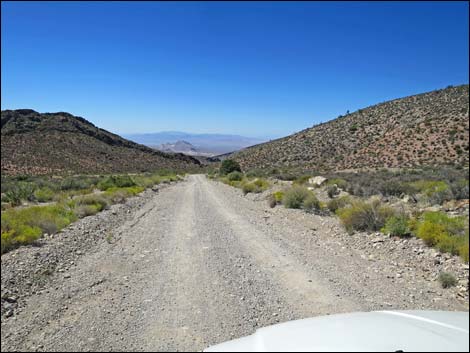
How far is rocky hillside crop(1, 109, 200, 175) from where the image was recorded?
55000mm

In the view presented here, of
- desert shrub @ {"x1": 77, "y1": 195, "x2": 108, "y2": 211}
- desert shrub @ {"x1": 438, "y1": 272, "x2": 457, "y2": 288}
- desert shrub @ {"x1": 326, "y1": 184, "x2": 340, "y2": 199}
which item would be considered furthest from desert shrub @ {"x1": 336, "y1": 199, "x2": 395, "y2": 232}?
desert shrub @ {"x1": 77, "y1": 195, "x2": 108, "y2": 211}

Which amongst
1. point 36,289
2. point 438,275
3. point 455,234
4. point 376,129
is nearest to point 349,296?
point 438,275

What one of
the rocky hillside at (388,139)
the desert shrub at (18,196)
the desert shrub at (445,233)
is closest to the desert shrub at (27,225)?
the desert shrub at (18,196)

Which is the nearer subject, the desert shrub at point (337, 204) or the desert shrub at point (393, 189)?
the desert shrub at point (337, 204)

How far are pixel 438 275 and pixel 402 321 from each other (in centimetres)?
420

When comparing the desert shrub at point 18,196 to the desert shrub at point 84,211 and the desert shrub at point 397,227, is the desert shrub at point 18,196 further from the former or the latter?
the desert shrub at point 397,227

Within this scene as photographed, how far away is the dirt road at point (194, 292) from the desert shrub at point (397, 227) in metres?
1.33

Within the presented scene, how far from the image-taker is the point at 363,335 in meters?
2.76

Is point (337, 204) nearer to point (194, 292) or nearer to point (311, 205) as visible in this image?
point (311, 205)

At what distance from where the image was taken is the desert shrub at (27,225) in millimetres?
7639

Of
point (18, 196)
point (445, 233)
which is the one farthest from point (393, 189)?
point (18, 196)

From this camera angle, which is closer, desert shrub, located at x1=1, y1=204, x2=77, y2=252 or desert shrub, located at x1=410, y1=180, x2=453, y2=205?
desert shrub, located at x1=1, y1=204, x2=77, y2=252

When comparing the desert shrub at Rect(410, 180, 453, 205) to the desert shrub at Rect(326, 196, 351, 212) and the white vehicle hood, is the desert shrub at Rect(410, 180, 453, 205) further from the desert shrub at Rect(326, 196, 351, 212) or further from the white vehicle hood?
the white vehicle hood

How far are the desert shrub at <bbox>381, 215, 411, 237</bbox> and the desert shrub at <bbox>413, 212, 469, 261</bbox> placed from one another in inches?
9.0
